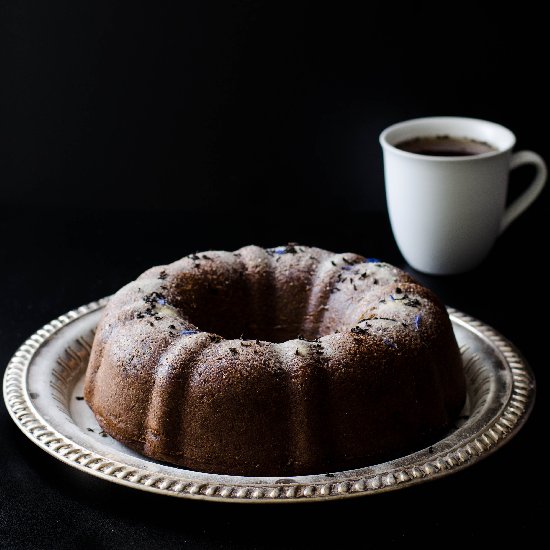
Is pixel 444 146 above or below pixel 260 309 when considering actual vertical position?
above

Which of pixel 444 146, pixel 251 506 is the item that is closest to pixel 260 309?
pixel 251 506

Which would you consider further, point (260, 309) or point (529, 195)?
point (529, 195)

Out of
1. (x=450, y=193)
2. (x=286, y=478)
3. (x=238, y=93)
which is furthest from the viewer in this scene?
(x=238, y=93)

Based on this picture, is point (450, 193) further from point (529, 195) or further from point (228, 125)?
point (228, 125)

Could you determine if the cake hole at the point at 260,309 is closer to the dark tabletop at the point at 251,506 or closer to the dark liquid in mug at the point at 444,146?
the dark tabletop at the point at 251,506

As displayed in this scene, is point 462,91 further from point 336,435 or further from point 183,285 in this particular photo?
point 336,435

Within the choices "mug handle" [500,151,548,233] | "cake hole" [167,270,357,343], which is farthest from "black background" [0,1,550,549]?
"cake hole" [167,270,357,343]

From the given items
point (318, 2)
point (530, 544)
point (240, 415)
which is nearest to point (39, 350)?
point (240, 415)
